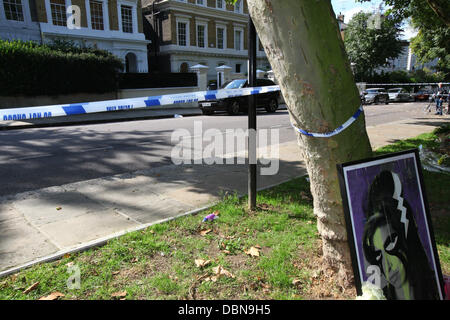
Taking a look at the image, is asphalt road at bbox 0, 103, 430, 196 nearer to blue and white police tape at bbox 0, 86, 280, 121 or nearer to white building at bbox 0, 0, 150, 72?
blue and white police tape at bbox 0, 86, 280, 121

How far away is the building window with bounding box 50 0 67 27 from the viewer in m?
25.9

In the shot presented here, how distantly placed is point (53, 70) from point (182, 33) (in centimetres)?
1933

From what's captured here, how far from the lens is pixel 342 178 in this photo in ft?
6.54

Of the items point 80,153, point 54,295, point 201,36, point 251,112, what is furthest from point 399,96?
point 54,295

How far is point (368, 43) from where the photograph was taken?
40312mm

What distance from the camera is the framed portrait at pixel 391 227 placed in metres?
2.01

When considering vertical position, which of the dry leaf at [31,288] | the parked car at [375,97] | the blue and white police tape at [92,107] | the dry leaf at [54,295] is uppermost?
the blue and white police tape at [92,107]

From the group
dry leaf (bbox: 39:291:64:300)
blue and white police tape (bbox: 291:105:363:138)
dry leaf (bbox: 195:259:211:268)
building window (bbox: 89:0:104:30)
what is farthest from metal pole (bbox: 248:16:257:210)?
building window (bbox: 89:0:104:30)

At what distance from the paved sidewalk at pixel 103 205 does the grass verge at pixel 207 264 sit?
30 cm

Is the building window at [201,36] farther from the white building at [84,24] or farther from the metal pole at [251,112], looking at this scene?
the metal pole at [251,112]

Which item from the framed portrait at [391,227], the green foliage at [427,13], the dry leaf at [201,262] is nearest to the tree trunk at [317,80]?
the framed portrait at [391,227]

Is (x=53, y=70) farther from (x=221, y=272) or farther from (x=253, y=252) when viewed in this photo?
(x=221, y=272)

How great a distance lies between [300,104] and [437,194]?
142 inches
